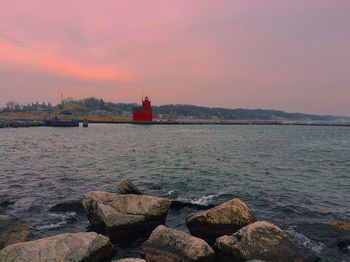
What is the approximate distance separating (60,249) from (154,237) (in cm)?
363

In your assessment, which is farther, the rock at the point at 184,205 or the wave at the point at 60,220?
the rock at the point at 184,205

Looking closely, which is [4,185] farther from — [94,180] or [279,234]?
[279,234]

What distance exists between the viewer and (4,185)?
90.3ft

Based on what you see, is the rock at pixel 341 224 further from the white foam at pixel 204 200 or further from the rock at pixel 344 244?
the white foam at pixel 204 200

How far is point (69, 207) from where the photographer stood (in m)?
20.5

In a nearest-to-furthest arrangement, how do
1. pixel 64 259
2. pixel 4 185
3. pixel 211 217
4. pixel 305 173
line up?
pixel 64 259
pixel 211 217
pixel 4 185
pixel 305 173

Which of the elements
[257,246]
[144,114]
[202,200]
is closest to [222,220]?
[257,246]

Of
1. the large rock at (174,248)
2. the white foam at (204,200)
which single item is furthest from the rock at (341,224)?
the large rock at (174,248)

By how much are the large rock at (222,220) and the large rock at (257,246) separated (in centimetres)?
175

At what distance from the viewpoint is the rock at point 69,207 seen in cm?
2027

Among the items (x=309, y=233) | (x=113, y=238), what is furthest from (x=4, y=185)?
(x=309, y=233)

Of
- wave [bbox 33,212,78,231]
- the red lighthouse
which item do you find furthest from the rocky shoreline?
the red lighthouse

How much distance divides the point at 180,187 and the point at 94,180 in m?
8.09

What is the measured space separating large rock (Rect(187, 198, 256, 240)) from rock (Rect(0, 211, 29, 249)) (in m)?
7.99
